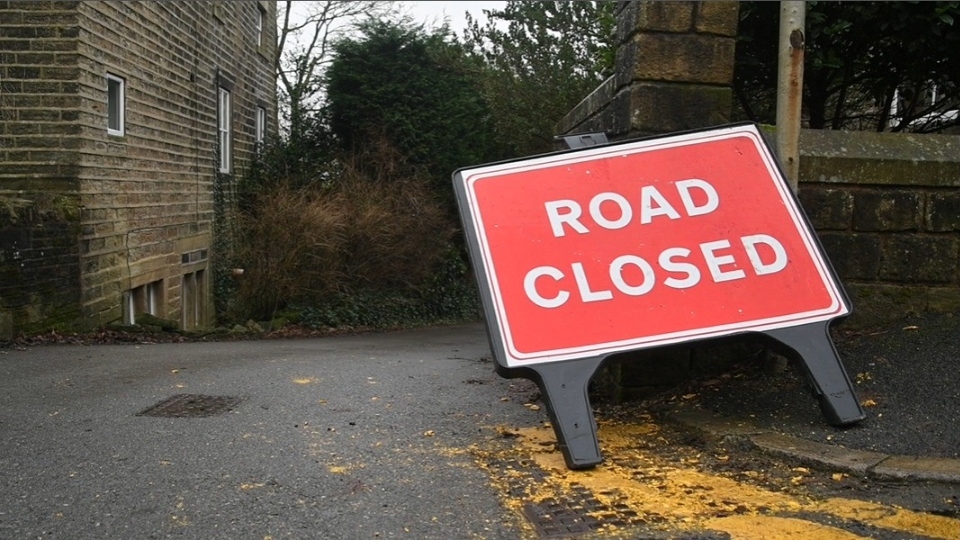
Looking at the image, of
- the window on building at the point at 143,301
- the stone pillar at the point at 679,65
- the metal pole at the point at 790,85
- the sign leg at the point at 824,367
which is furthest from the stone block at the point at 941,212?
the window on building at the point at 143,301

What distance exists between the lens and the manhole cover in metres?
5.45

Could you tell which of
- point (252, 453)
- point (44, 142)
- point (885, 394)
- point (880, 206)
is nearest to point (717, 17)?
point (880, 206)

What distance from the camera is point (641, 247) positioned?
4.26 metres

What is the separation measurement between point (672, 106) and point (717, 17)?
55 centimetres

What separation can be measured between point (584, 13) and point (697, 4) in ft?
59.4

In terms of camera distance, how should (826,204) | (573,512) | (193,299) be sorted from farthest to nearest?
1. (193,299)
2. (826,204)
3. (573,512)

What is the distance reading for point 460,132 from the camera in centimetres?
1900

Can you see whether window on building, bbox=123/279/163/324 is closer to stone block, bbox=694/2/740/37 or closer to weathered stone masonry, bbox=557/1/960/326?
weathered stone masonry, bbox=557/1/960/326

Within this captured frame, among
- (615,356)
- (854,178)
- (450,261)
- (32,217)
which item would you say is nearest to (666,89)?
(854,178)

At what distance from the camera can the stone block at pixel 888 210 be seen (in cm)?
536

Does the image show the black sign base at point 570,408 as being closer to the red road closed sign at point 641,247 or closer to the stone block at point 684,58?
the red road closed sign at point 641,247

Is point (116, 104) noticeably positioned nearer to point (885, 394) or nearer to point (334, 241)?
point (334, 241)

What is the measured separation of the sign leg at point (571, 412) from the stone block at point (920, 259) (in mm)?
2531

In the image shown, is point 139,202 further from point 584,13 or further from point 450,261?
point 584,13
